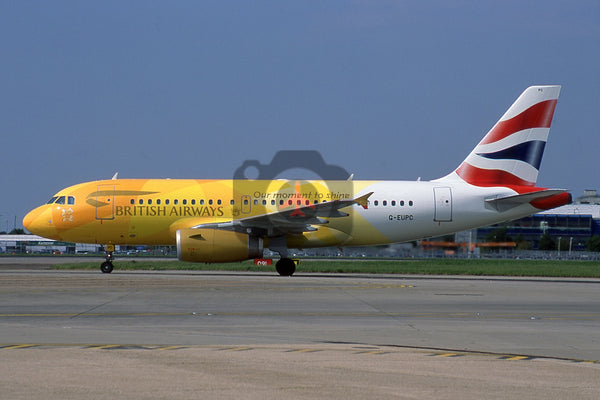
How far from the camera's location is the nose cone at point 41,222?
32.1 metres

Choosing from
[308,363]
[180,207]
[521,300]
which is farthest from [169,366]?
[180,207]

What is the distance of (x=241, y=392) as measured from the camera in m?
7.55

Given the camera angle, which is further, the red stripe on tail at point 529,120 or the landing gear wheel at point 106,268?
the red stripe on tail at point 529,120

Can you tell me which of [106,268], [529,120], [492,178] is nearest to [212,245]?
[106,268]

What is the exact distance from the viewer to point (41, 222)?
1268 inches

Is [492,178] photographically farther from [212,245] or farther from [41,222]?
[41,222]

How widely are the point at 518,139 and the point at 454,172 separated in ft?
9.72

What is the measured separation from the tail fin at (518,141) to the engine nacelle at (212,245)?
10.2 m

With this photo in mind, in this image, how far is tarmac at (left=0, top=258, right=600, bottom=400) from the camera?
25.8ft

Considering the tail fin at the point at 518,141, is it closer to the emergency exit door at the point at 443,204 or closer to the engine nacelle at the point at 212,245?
the emergency exit door at the point at 443,204

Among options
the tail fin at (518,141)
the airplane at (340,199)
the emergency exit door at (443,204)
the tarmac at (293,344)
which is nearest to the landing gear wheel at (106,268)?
the airplane at (340,199)

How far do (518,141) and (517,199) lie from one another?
263cm

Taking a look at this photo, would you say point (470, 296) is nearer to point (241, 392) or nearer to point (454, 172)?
point (454, 172)

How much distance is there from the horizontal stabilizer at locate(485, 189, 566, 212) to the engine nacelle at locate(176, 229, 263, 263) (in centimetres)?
1029
